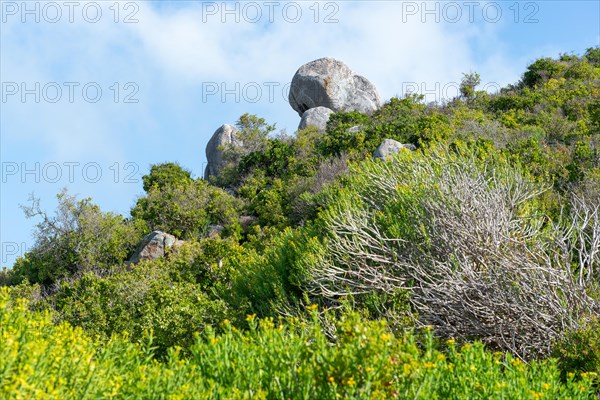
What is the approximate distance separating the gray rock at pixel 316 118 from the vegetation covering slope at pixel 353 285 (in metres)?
5.57

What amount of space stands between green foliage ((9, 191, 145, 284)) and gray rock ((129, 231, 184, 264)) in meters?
0.77

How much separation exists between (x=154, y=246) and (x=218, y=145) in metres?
10.9

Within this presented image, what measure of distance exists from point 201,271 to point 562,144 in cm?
1217

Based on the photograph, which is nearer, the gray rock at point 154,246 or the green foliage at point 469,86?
the gray rock at point 154,246

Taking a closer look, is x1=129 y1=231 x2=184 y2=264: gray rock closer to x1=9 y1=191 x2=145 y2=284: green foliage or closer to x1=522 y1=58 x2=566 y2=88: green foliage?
x1=9 y1=191 x2=145 y2=284: green foliage

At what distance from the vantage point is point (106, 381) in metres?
5.99

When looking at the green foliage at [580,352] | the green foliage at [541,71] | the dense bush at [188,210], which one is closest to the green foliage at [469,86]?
the green foliage at [541,71]

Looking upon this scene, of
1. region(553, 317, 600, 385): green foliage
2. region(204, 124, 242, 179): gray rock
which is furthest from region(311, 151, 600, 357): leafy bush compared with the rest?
region(204, 124, 242, 179): gray rock

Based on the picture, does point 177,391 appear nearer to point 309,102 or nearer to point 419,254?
point 419,254

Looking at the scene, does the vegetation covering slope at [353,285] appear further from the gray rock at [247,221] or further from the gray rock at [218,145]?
the gray rock at [218,145]

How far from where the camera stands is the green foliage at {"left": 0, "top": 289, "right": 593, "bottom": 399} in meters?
5.77

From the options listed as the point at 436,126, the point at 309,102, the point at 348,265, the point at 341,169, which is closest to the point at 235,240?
the point at 341,169

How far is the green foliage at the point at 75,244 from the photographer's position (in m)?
24.5

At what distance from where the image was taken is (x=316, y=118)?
3441cm
